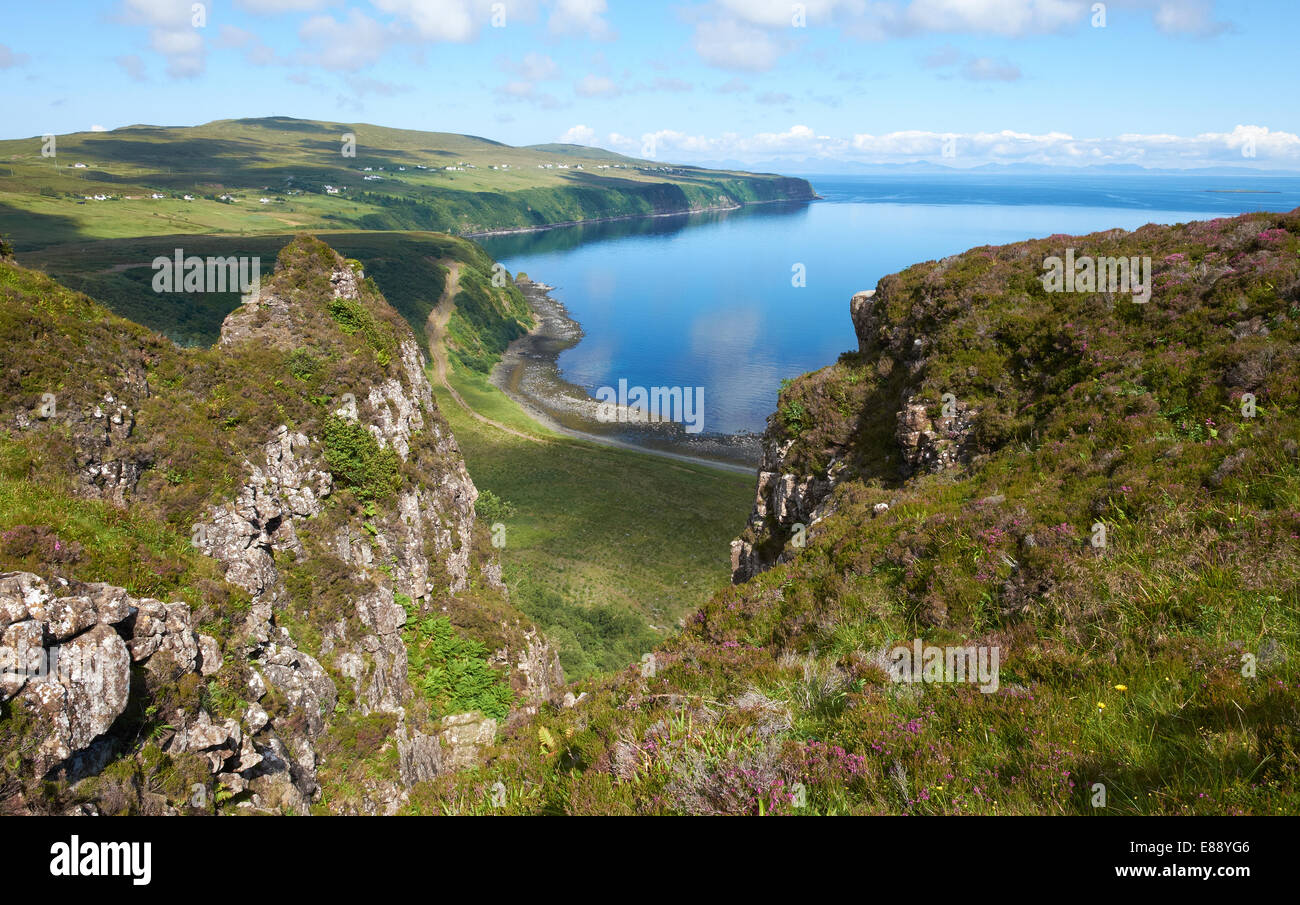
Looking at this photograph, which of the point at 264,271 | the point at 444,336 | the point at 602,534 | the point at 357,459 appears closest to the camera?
the point at 357,459

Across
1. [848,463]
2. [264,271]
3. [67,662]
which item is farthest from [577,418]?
[67,662]

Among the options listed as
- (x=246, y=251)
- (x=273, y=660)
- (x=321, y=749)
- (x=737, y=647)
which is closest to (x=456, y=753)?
(x=321, y=749)

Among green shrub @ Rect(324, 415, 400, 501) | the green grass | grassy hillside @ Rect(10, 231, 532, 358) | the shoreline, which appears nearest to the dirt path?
grassy hillside @ Rect(10, 231, 532, 358)

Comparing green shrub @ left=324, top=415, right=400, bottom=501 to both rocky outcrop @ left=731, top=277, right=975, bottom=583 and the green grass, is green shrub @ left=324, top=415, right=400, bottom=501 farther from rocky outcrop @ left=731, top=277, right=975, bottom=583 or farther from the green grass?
the green grass

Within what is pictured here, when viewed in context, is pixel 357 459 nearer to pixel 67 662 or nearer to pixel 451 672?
pixel 451 672
